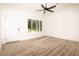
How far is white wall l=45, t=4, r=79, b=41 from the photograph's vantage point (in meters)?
1.76

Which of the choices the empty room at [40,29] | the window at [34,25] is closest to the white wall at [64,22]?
the empty room at [40,29]

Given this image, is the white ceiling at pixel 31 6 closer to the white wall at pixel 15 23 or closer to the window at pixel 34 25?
the white wall at pixel 15 23

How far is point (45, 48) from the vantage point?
176 cm

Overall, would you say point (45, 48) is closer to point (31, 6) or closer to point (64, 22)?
point (64, 22)

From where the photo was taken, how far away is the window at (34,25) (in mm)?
1786

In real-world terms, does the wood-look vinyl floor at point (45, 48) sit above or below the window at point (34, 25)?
Result: below

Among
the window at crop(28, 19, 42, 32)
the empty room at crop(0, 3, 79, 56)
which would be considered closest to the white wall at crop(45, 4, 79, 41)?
the empty room at crop(0, 3, 79, 56)

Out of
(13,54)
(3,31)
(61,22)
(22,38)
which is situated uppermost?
(61,22)

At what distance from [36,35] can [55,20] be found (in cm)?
38

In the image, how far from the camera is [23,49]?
1767mm

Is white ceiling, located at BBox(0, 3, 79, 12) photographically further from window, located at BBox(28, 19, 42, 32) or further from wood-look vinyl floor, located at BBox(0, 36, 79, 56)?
wood-look vinyl floor, located at BBox(0, 36, 79, 56)

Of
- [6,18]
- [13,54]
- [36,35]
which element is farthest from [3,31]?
[36,35]

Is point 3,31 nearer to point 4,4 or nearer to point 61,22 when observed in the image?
point 4,4

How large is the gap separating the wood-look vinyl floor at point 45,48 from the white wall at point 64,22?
0.30ft
